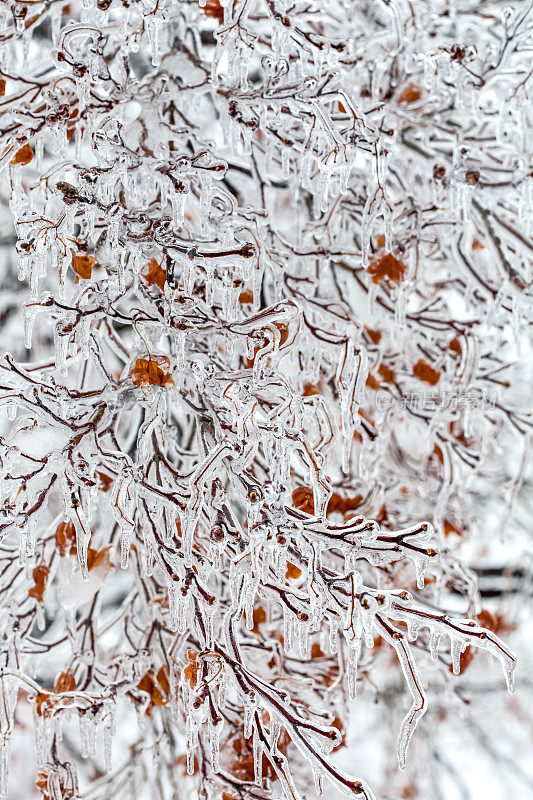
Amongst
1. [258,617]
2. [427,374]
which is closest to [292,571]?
[258,617]

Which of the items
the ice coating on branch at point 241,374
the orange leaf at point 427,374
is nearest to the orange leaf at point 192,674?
the ice coating on branch at point 241,374

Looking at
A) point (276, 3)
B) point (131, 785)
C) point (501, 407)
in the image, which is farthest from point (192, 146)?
point (131, 785)

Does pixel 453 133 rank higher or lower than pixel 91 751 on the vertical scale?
higher

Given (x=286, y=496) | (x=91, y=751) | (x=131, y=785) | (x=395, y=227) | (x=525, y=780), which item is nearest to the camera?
(x=286, y=496)

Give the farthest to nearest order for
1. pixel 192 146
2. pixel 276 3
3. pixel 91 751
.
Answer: pixel 192 146, pixel 91 751, pixel 276 3

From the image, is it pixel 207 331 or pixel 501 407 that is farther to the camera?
pixel 501 407

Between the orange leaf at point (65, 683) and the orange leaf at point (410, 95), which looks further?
the orange leaf at point (410, 95)

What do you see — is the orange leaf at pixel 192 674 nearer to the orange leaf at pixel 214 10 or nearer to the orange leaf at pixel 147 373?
the orange leaf at pixel 147 373

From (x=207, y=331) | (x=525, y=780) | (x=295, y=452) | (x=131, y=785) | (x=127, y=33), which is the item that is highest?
(x=127, y=33)

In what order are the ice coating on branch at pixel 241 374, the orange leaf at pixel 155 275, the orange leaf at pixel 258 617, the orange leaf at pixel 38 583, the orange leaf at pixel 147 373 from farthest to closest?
1. the orange leaf at pixel 258 617
2. the orange leaf at pixel 38 583
3. the orange leaf at pixel 155 275
4. the orange leaf at pixel 147 373
5. the ice coating on branch at pixel 241 374

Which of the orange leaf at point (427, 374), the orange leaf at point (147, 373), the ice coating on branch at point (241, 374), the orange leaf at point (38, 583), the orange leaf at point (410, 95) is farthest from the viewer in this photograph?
the orange leaf at point (410, 95)

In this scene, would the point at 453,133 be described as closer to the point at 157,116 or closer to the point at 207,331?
the point at 157,116
